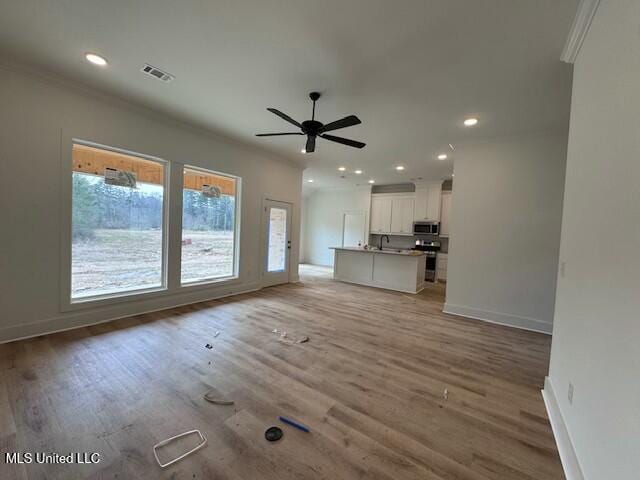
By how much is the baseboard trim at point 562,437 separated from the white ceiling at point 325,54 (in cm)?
289

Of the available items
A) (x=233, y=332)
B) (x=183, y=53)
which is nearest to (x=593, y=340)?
(x=233, y=332)

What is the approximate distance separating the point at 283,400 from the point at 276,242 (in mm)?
4337

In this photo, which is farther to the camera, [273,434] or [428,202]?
[428,202]

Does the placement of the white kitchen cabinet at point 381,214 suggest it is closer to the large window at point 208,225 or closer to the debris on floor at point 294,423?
the large window at point 208,225

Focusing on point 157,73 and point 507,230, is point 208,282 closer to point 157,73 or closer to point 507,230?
point 157,73

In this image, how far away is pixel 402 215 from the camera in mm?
8328

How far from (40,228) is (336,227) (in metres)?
7.81

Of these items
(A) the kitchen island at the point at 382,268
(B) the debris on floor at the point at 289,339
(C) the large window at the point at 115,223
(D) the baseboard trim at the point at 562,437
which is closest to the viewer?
(D) the baseboard trim at the point at 562,437

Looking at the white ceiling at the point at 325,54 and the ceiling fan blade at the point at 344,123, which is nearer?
the white ceiling at the point at 325,54

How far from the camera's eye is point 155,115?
3.85 m

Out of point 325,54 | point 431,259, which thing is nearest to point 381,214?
point 431,259

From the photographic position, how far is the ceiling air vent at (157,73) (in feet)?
8.98

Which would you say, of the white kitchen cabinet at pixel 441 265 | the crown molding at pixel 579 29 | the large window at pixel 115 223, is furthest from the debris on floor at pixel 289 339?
the white kitchen cabinet at pixel 441 265

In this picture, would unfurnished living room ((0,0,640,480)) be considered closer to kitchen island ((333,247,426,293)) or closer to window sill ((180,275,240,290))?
window sill ((180,275,240,290))
